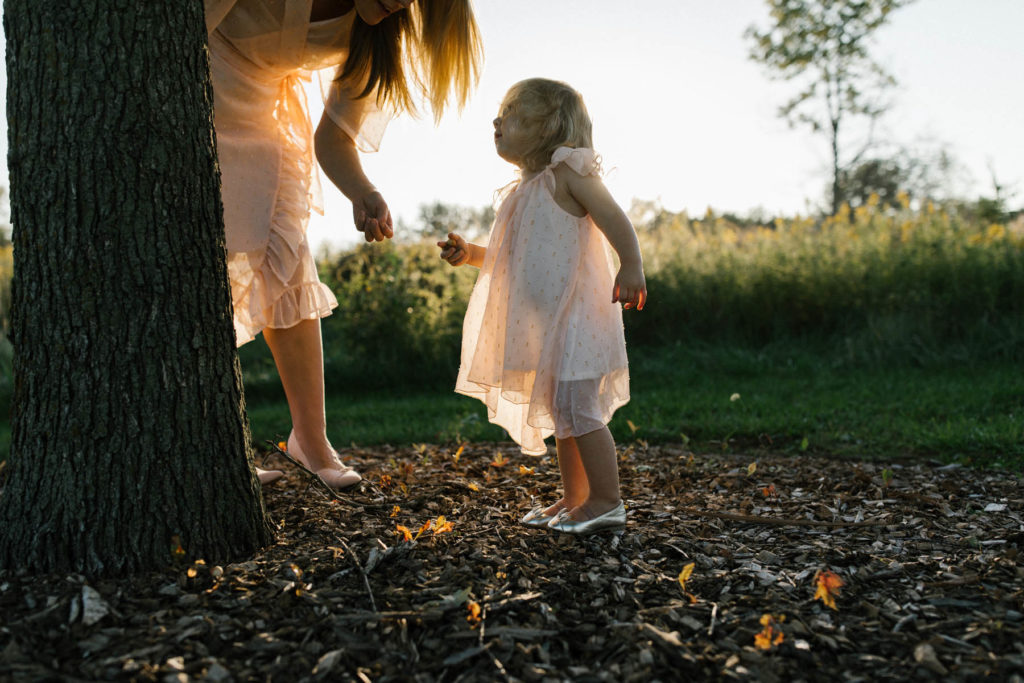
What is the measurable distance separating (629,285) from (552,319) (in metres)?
0.27

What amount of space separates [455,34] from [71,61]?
1375 millimetres

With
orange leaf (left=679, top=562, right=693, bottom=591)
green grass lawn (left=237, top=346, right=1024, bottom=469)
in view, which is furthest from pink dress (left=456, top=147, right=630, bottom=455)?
green grass lawn (left=237, top=346, right=1024, bottom=469)

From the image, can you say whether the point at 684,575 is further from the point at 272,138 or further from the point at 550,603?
the point at 272,138

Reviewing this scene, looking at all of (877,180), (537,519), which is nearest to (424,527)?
(537,519)

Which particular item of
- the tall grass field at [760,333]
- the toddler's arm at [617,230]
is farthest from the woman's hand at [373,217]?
the tall grass field at [760,333]

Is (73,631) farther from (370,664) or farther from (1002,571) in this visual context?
(1002,571)

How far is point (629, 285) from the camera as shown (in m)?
2.38

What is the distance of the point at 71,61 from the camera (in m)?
1.93

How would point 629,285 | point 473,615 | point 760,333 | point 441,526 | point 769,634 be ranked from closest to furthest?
point 769,634 → point 473,615 → point 441,526 → point 629,285 → point 760,333

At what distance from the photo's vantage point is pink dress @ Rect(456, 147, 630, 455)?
2.45 meters

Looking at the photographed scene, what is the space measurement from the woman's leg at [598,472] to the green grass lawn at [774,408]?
169 cm

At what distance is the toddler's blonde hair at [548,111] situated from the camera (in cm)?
252

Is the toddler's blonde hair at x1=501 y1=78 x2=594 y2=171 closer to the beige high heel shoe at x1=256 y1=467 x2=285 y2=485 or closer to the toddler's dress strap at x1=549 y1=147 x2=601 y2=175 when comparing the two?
the toddler's dress strap at x1=549 y1=147 x2=601 y2=175

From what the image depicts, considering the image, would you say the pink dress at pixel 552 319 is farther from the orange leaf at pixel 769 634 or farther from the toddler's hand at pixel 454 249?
the orange leaf at pixel 769 634
